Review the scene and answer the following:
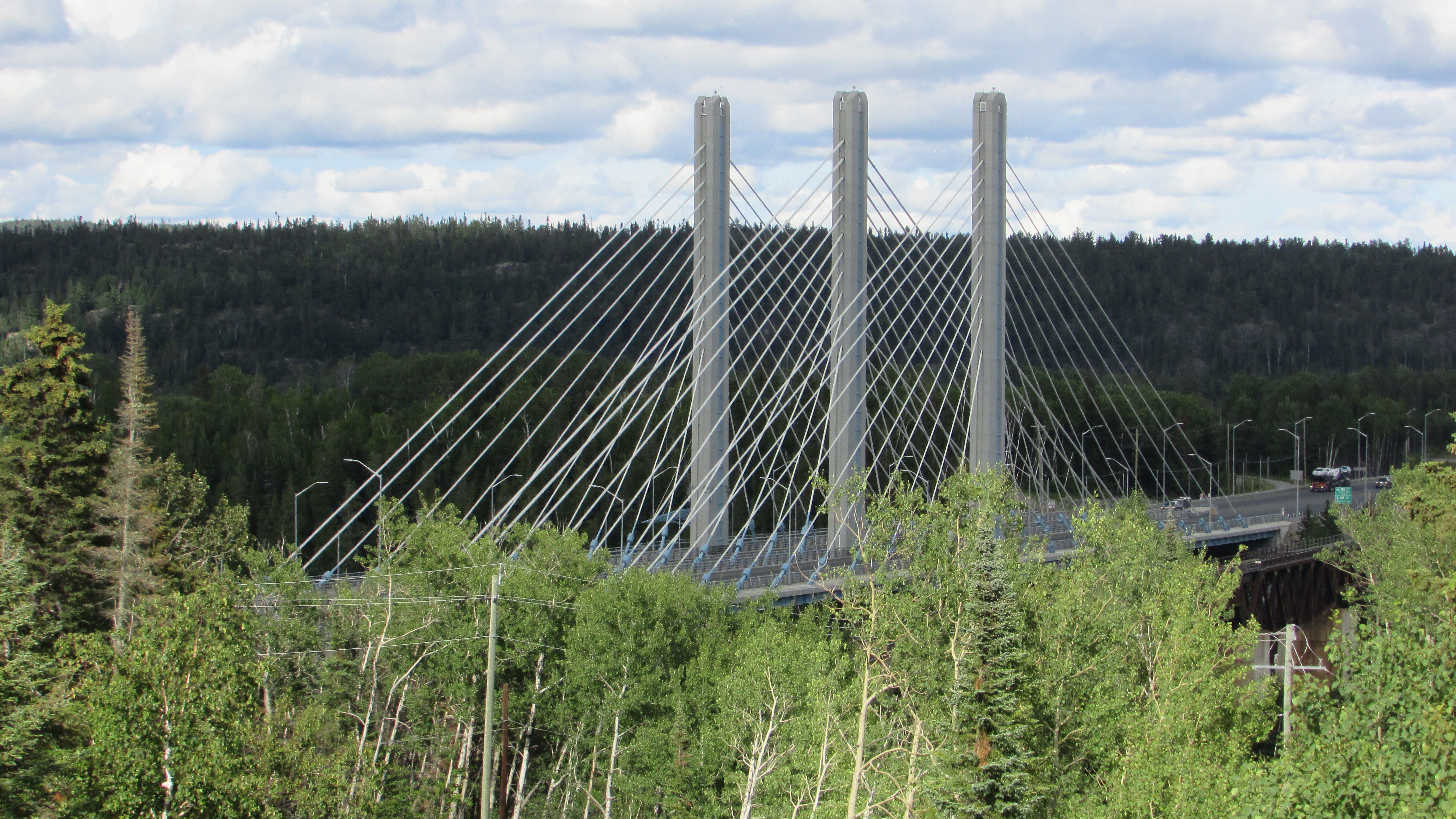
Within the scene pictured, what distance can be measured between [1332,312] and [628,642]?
17930cm

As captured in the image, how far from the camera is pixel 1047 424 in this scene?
96.6m

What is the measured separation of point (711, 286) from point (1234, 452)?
278 ft

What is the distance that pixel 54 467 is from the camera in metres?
27.0

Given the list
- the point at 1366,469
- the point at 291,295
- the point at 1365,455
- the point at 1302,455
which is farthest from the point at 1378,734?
the point at 291,295

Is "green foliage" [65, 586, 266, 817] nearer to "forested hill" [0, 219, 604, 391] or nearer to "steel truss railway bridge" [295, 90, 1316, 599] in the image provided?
"steel truss railway bridge" [295, 90, 1316, 599]

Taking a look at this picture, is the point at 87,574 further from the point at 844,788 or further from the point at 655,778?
the point at 844,788

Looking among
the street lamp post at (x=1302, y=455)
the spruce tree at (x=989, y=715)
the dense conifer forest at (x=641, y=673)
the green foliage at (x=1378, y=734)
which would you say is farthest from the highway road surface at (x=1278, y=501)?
the green foliage at (x=1378, y=734)

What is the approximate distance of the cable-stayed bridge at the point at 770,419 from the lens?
134 ft

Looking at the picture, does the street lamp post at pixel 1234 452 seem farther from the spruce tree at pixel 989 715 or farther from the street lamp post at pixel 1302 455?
the spruce tree at pixel 989 715

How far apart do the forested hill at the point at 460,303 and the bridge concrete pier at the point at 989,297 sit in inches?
4082

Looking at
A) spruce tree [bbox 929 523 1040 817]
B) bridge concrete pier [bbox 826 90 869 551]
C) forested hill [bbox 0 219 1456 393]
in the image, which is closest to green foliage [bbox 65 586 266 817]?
spruce tree [bbox 929 523 1040 817]

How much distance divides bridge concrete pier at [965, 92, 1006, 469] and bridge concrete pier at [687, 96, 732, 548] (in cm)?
815

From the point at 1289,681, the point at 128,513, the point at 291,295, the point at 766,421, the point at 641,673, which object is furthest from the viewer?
the point at 291,295

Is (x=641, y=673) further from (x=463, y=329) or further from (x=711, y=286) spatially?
(x=463, y=329)
